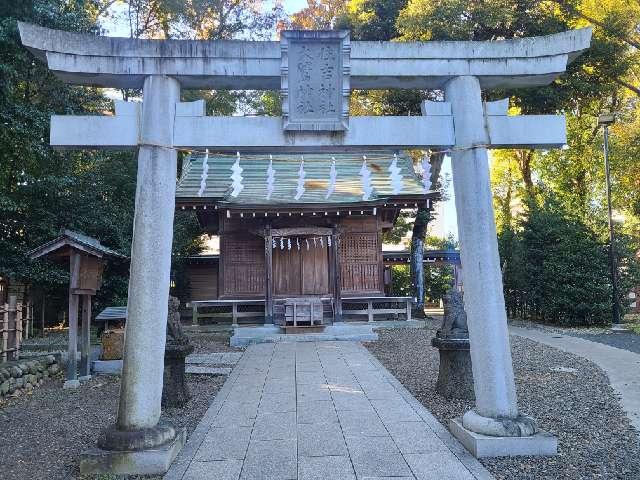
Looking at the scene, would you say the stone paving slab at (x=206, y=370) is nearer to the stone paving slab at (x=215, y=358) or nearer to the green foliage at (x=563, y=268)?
the stone paving slab at (x=215, y=358)

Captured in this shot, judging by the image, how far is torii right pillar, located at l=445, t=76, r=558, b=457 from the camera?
187 inches

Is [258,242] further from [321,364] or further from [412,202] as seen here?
[321,364]

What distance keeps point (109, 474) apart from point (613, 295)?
17.2 m

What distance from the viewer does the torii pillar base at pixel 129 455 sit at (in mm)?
4367

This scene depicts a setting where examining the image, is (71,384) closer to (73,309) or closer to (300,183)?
(73,309)

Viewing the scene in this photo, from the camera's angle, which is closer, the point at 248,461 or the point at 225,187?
the point at 248,461

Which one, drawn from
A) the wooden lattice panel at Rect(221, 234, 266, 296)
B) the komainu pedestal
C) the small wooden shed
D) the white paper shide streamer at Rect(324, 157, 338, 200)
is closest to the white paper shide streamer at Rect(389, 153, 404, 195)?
the white paper shide streamer at Rect(324, 157, 338, 200)

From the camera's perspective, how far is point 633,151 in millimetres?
21594

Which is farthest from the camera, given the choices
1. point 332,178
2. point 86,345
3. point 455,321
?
point 332,178

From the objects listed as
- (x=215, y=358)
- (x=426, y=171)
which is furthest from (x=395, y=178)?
(x=215, y=358)

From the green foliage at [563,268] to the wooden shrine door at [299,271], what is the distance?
8266 millimetres

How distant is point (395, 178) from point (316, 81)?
12.3m

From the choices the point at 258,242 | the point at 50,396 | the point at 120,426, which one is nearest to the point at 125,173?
the point at 258,242

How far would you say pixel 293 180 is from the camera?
1783cm
